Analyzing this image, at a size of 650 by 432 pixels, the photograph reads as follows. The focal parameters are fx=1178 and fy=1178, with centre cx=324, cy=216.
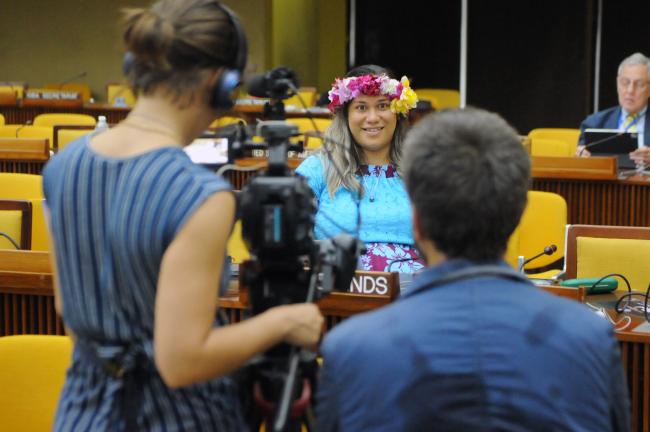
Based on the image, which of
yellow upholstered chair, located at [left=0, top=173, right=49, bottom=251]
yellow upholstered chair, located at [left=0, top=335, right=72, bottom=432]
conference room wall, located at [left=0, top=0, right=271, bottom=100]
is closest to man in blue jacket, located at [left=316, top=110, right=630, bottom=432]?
yellow upholstered chair, located at [left=0, top=335, right=72, bottom=432]

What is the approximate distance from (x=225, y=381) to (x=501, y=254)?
50 cm

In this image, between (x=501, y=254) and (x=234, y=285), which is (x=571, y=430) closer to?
(x=501, y=254)

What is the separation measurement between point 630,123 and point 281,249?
590 cm

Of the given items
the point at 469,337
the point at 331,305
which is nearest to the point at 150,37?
the point at 469,337

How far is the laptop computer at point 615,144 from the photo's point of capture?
271 inches

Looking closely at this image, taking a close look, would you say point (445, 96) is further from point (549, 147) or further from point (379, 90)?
point (379, 90)

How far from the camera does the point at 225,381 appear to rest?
1.87 m

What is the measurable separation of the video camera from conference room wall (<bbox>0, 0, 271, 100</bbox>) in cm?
1352

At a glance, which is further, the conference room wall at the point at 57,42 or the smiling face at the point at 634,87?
the conference room wall at the point at 57,42

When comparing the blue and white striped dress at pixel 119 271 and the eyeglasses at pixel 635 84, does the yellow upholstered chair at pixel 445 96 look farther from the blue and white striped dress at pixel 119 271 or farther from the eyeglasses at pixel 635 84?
the blue and white striped dress at pixel 119 271

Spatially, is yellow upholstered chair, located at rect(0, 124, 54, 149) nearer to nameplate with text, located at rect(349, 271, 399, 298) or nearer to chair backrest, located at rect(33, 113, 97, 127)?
chair backrest, located at rect(33, 113, 97, 127)

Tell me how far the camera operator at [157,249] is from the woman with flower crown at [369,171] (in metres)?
2.16

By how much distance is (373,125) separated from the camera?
4.17m

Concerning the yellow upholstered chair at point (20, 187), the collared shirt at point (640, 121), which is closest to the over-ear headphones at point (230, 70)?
the yellow upholstered chair at point (20, 187)
